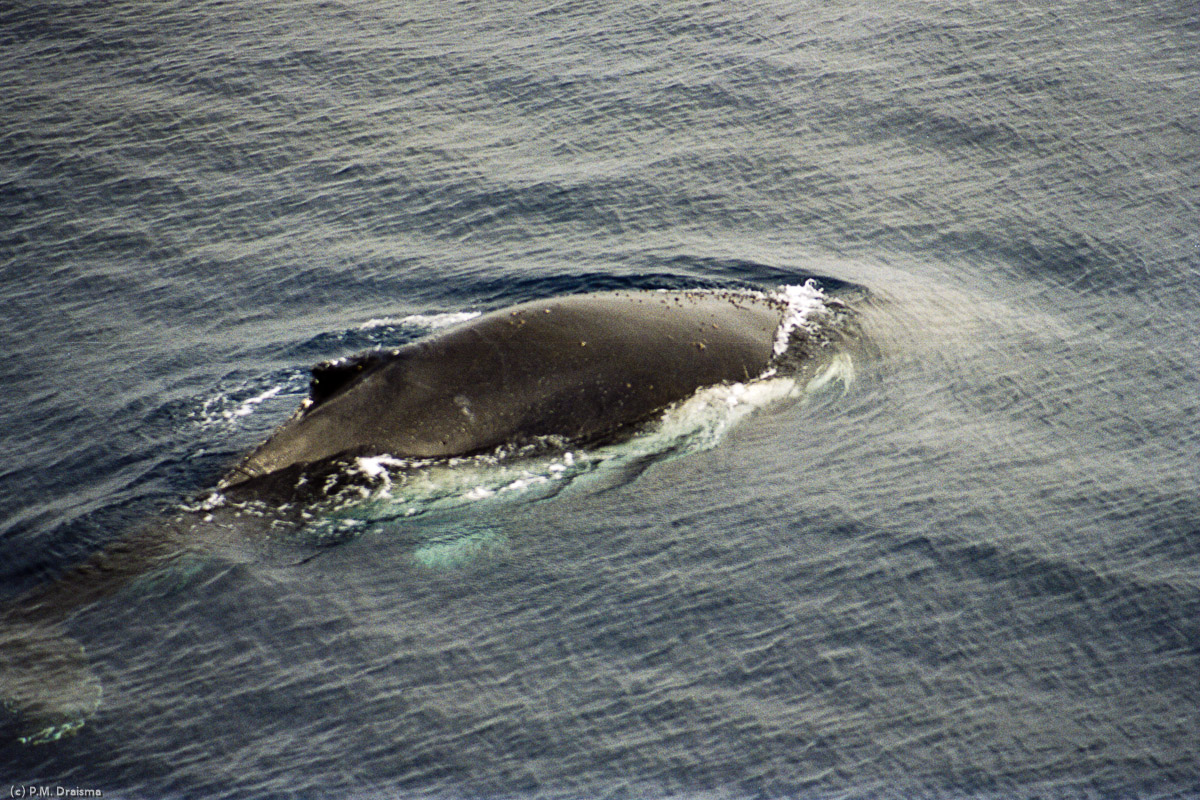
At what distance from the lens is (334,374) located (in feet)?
45.6

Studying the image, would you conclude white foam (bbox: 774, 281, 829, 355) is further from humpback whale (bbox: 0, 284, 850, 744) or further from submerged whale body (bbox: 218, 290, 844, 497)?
submerged whale body (bbox: 218, 290, 844, 497)

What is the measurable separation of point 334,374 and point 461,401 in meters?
1.49

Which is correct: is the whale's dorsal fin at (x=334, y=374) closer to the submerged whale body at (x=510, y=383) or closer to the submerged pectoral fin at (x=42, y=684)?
Answer: the submerged whale body at (x=510, y=383)

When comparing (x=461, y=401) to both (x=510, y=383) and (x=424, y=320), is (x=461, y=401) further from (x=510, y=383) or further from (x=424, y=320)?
(x=424, y=320)

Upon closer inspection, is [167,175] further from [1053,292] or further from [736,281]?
[1053,292]

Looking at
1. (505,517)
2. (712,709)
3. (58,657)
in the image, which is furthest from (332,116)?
(712,709)

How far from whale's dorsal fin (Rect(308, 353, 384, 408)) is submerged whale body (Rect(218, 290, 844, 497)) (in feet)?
0.04

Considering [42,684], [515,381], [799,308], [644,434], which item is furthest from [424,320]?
[42,684]

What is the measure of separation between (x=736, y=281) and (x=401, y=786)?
10.2 m

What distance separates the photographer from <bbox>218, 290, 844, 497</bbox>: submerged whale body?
1365 cm

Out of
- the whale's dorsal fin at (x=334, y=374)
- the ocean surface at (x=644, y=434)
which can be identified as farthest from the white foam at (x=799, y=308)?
the whale's dorsal fin at (x=334, y=374)

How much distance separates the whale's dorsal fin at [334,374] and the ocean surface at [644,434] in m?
1.25

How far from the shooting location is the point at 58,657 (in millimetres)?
11617

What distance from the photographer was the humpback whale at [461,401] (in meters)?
12.5
